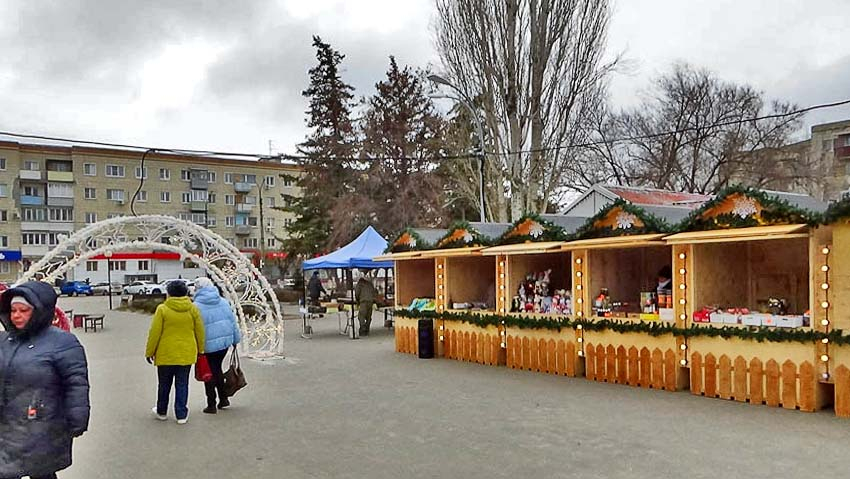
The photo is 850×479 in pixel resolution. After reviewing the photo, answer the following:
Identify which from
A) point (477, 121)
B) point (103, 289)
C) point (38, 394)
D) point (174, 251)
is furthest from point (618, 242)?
point (103, 289)

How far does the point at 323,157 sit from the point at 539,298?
68.5 ft

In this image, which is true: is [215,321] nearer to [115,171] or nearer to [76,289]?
[76,289]

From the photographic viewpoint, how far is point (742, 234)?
8.62m

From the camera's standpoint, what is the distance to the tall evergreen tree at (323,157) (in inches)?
1233

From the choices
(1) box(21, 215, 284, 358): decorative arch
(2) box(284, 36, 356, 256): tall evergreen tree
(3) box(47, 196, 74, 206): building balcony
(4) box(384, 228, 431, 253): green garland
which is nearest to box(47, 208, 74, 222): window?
(3) box(47, 196, 74, 206): building balcony

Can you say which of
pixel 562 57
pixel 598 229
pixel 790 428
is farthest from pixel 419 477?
pixel 562 57

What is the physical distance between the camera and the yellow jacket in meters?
7.60

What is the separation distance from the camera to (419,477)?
19.1ft

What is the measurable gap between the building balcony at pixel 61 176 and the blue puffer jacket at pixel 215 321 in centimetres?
5768

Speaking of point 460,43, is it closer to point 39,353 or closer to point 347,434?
point 347,434

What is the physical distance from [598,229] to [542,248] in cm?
104

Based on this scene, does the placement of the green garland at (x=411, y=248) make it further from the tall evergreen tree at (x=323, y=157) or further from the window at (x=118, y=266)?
the window at (x=118, y=266)

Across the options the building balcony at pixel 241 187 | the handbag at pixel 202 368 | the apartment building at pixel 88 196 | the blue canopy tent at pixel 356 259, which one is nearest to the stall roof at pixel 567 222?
the blue canopy tent at pixel 356 259

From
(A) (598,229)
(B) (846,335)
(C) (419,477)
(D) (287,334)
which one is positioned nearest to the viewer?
(C) (419,477)
